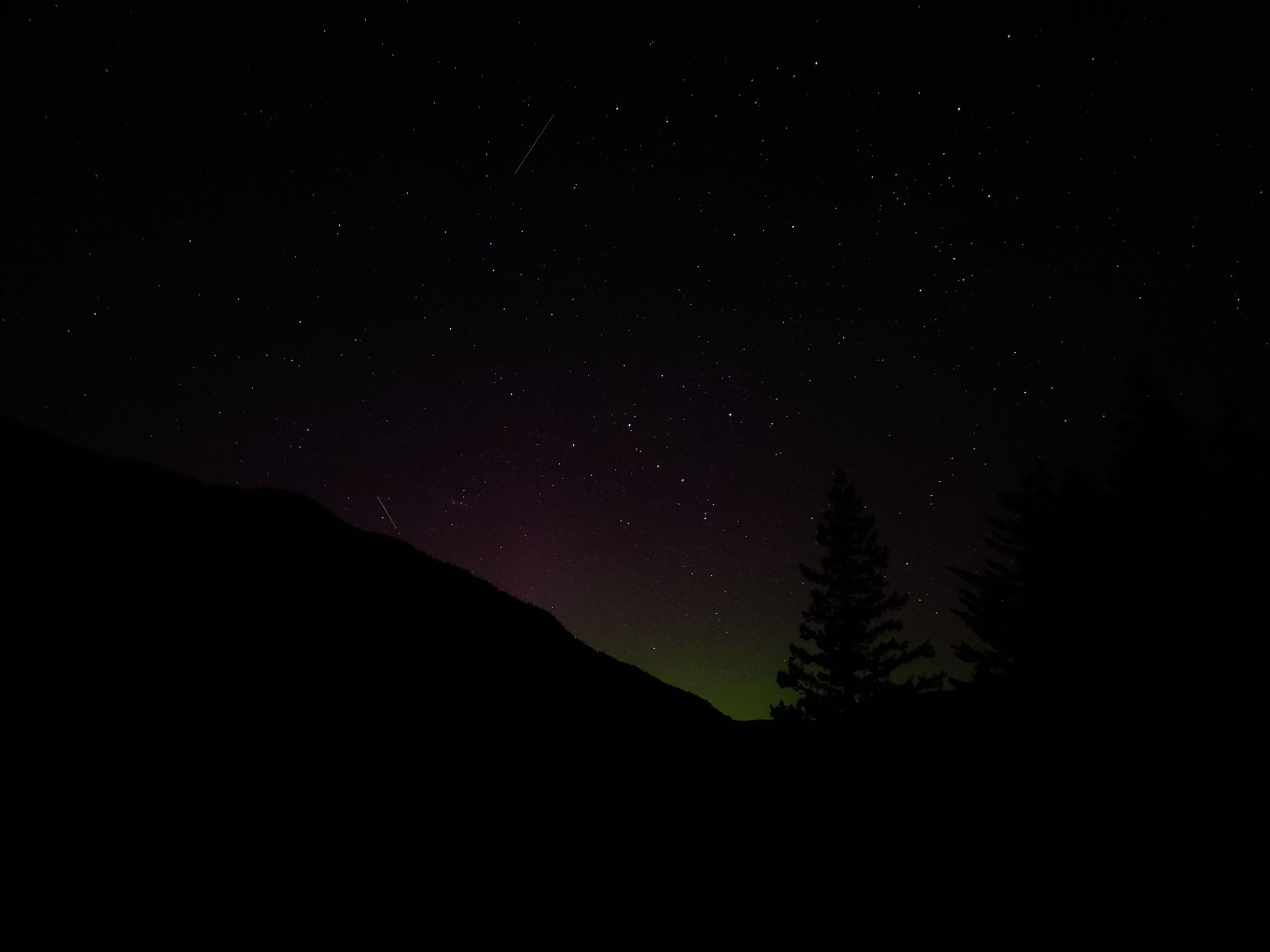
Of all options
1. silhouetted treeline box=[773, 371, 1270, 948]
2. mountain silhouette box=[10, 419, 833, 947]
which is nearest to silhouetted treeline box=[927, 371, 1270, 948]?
silhouetted treeline box=[773, 371, 1270, 948]

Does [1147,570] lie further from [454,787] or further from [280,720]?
[280,720]

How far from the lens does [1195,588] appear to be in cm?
1789

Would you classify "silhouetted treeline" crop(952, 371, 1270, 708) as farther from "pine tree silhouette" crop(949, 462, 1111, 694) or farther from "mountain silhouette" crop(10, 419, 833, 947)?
"mountain silhouette" crop(10, 419, 833, 947)

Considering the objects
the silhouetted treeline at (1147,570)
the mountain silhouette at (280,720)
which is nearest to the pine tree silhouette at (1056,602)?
the silhouetted treeline at (1147,570)

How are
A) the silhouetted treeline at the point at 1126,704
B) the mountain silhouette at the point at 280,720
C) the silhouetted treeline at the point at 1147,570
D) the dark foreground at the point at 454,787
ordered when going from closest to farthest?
the dark foreground at the point at 454,787 → the mountain silhouette at the point at 280,720 → the silhouetted treeline at the point at 1126,704 → the silhouetted treeline at the point at 1147,570

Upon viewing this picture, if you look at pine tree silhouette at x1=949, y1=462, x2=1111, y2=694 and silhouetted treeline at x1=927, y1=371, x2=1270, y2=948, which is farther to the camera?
pine tree silhouette at x1=949, y1=462, x2=1111, y2=694

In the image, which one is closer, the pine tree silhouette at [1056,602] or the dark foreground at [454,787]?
the dark foreground at [454,787]

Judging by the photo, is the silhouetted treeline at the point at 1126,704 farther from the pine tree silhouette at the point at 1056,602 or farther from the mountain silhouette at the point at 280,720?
the mountain silhouette at the point at 280,720

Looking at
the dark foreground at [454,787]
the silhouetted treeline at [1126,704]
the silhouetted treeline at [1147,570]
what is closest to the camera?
the dark foreground at [454,787]

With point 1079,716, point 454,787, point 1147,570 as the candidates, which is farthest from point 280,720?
point 1147,570

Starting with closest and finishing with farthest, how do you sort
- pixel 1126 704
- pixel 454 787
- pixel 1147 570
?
pixel 1126 704
pixel 454 787
pixel 1147 570

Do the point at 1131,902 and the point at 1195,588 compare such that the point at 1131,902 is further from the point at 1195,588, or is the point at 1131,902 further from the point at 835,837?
the point at 1195,588

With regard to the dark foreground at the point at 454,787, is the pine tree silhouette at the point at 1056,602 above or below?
above

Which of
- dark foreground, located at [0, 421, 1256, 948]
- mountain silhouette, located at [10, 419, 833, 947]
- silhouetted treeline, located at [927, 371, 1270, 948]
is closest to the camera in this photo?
dark foreground, located at [0, 421, 1256, 948]
